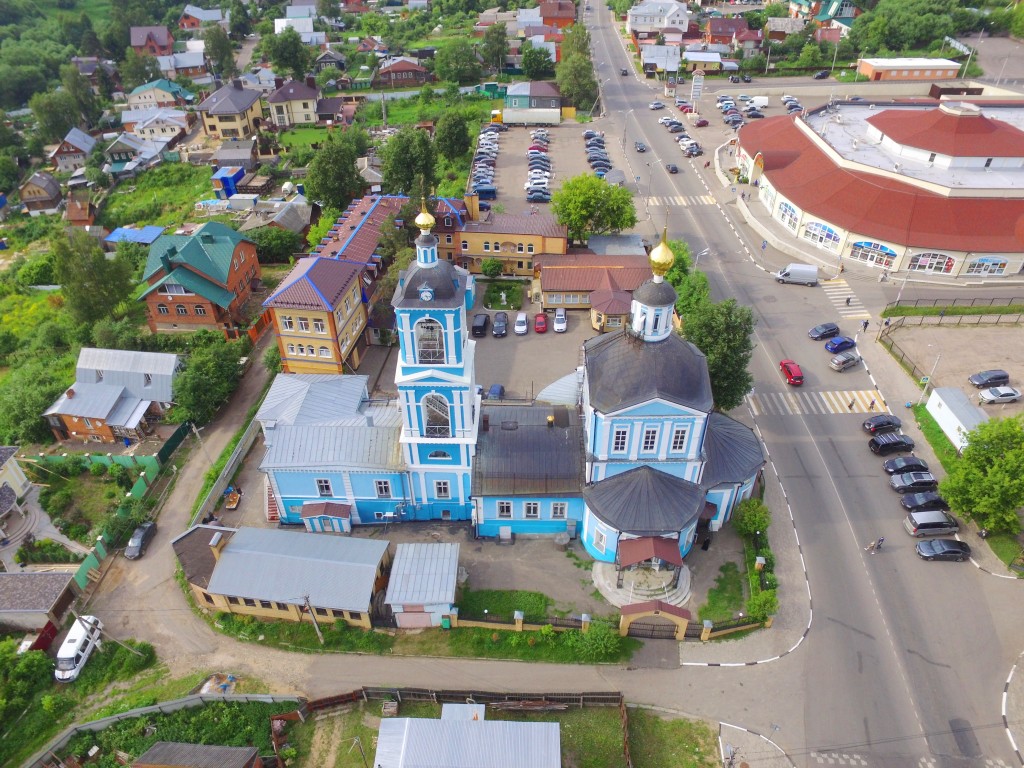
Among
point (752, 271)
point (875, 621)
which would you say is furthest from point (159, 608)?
point (752, 271)

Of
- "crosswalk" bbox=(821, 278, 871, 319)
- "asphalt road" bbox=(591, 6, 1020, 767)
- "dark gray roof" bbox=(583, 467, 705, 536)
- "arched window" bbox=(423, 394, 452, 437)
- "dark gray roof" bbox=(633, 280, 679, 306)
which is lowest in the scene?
"asphalt road" bbox=(591, 6, 1020, 767)

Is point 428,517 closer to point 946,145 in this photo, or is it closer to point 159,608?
point 159,608

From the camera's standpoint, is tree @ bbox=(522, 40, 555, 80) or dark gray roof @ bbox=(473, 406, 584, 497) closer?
dark gray roof @ bbox=(473, 406, 584, 497)

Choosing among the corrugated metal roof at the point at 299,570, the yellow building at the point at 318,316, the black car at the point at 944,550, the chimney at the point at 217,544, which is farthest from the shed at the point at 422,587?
the black car at the point at 944,550

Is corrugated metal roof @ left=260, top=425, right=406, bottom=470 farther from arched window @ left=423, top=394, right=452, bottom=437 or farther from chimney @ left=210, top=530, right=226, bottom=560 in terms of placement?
chimney @ left=210, top=530, right=226, bottom=560

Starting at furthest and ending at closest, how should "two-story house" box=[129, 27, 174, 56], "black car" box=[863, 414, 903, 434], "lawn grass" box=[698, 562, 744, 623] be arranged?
1. "two-story house" box=[129, 27, 174, 56]
2. "black car" box=[863, 414, 903, 434]
3. "lawn grass" box=[698, 562, 744, 623]

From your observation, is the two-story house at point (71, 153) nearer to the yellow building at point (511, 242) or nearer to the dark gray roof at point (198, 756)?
the yellow building at point (511, 242)

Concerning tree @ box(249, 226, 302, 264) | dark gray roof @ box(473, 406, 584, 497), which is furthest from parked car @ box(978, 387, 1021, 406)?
tree @ box(249, 226, 302, 264)

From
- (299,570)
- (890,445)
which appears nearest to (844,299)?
(890,445)
